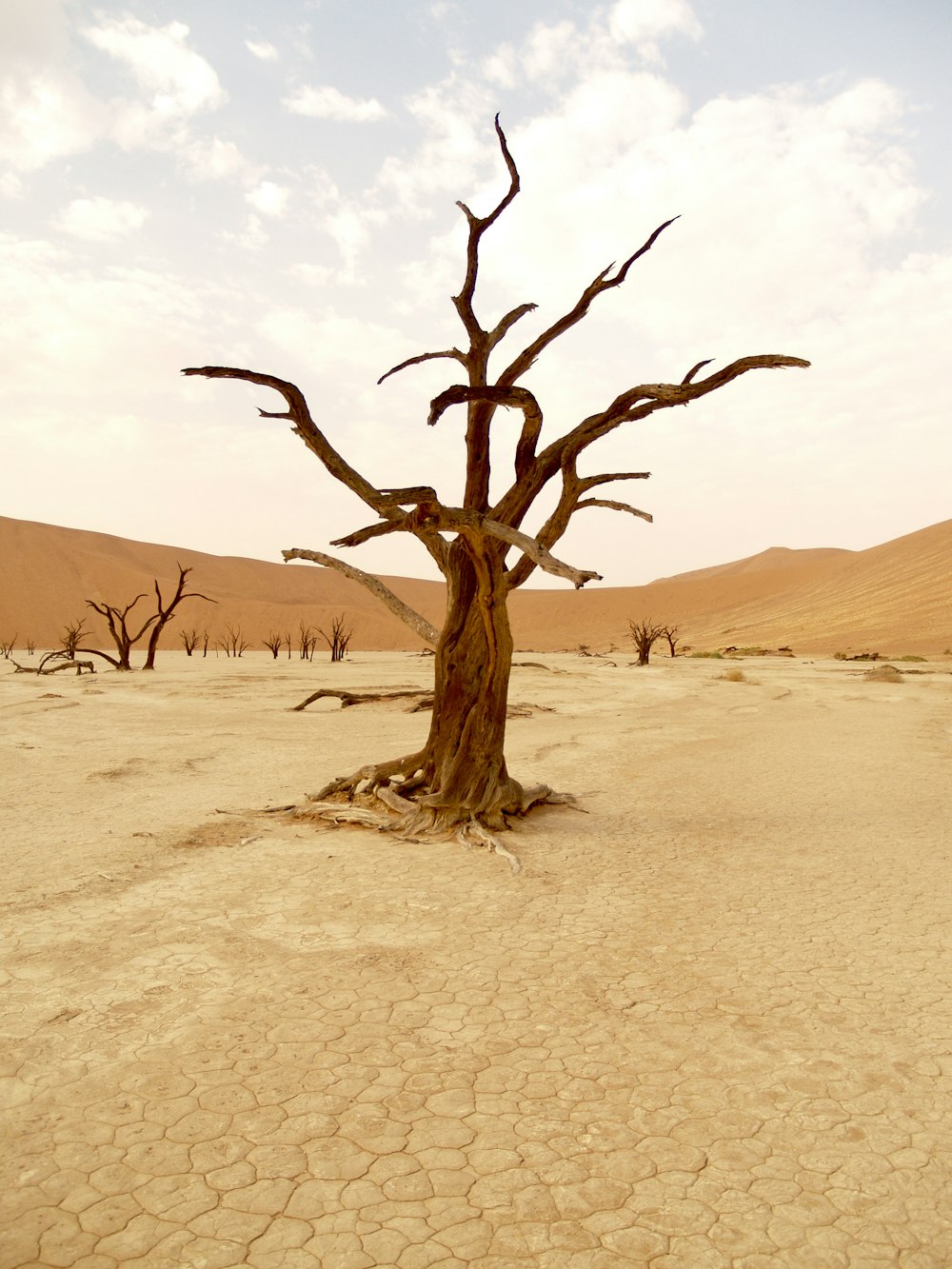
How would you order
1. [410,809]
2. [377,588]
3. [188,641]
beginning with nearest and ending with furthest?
[410,809] < [377,588] < [188,641]

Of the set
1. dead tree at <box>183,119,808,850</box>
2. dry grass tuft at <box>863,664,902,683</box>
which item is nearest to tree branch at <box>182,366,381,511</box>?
dead tree at <box>183,119,808,850</box>

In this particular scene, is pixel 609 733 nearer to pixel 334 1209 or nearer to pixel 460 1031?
pixel 460 1031

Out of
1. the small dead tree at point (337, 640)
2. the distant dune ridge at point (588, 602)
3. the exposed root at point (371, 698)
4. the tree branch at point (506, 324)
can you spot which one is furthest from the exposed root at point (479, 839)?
the distant dune ridge at point (588, 602)

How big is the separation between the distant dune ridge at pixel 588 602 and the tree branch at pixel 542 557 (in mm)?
37661

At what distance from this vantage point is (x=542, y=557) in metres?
4.84

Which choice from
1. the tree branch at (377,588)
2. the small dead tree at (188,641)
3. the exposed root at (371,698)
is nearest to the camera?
the tree branch at (377,588)

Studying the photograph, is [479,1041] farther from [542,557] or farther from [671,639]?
[671,639]

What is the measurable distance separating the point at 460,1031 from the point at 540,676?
829 inches

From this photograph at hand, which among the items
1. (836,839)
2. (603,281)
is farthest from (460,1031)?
(603,281)

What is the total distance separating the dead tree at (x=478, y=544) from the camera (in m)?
6.26

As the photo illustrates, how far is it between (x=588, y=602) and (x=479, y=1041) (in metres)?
86.5

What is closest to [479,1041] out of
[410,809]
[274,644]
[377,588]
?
[410,809]

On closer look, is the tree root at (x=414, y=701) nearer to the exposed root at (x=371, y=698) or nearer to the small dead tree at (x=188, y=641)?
the exposed root at (x=371, y=698)

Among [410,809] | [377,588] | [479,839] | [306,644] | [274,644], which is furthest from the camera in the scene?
[274,644]
